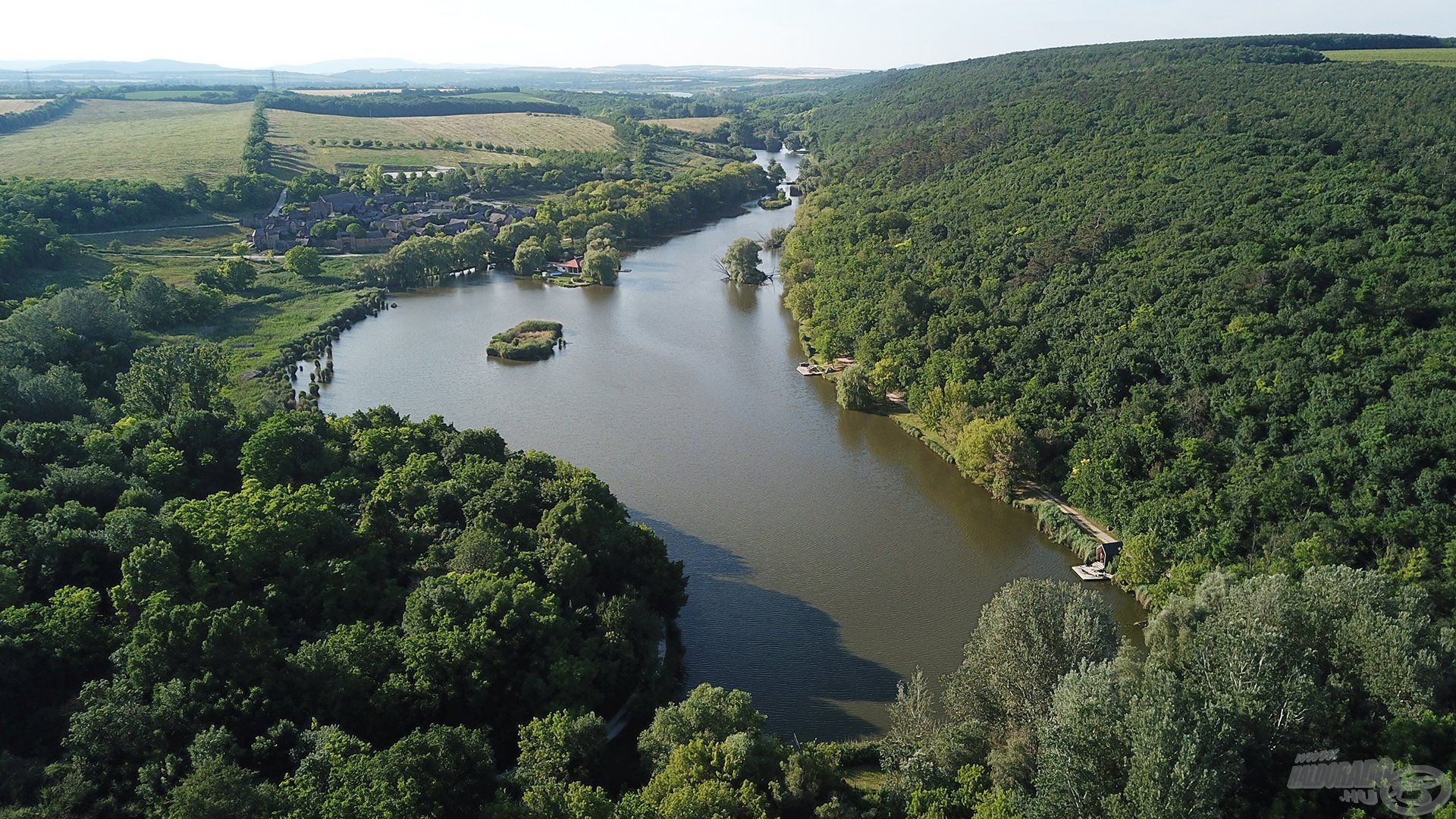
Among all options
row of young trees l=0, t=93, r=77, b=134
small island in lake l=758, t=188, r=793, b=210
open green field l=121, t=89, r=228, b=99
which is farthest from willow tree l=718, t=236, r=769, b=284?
open green field l=121, t=89, r=228, b=99

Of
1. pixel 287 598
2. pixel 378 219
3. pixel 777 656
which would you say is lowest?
pixel 777 656

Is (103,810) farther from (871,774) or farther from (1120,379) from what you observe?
(1120,379)

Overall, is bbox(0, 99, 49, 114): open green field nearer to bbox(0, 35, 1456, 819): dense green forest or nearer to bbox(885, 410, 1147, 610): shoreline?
bbox(0, 35, 1456, 819): dense green forest

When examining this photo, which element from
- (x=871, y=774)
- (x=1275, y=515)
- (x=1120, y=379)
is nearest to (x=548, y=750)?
(x=871, y=774)

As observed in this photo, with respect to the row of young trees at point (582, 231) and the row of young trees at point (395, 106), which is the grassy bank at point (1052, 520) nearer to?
the row of young trees at point (582, 231)

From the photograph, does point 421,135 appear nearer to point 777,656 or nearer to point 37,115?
point 37,115

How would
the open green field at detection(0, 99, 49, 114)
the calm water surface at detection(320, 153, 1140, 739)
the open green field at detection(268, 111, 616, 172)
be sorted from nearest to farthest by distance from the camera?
the calm water surface at detection(320, 153, 1140, 739), the open green field at detection(268, 111, 616, 172), the open green field at detection(0, 99, 49, 114)

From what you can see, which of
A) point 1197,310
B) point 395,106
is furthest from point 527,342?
point 395,106
